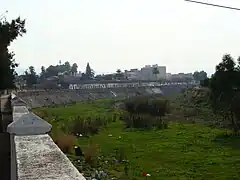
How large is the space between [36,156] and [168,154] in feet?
55.8

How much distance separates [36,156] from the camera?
320 centimetres

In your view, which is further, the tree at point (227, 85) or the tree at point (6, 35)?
the tree at point (227, 85)

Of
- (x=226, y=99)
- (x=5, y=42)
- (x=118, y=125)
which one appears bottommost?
(x=118, y=125)

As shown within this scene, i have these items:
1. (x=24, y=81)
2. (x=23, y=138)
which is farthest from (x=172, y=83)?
(x=23, y=138)

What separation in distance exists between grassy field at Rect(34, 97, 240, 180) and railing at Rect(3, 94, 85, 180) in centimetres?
935

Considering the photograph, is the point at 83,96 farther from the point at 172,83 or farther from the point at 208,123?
the point at 208,123

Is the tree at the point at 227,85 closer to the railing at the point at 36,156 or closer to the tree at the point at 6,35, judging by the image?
the tree at the point at 6,35

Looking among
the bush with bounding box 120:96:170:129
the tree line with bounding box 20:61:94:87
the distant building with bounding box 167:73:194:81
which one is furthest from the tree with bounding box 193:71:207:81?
the bush with bounding box 120:96:170:129

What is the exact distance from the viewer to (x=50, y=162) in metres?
2.99

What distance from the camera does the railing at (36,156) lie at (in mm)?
2604

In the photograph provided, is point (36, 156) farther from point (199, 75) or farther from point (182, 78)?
point (182, 78)

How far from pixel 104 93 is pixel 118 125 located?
215 ft

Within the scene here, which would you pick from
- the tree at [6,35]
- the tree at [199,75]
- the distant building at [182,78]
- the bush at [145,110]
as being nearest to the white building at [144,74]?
the distant building at [182,78]

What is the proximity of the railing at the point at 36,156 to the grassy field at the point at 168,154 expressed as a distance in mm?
9350
